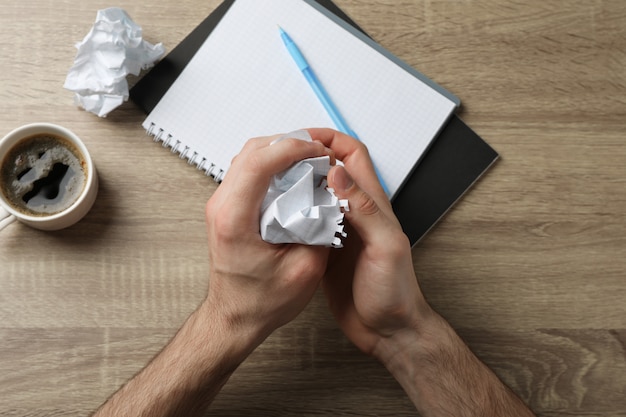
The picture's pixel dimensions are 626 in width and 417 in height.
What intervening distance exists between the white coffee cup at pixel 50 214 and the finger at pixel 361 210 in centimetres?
33

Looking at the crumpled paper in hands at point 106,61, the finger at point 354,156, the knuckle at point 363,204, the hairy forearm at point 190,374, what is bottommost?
the hairy forearm at point 190,374

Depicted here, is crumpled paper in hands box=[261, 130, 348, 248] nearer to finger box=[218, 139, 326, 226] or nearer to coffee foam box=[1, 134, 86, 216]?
finger box=[218, 139, 326, 226]

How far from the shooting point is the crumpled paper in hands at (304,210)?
2.07ft

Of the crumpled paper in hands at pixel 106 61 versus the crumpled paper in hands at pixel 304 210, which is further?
the crumpled paper in hands at pixel 106 61

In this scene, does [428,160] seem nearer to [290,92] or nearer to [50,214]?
[290,92]

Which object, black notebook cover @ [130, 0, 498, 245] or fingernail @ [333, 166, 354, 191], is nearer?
fingernail @ [333, 166, 354, 191]

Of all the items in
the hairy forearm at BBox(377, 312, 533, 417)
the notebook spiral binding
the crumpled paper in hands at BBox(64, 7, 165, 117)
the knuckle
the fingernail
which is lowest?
the hairy forearm at BBox(377, 312, 533, 417)

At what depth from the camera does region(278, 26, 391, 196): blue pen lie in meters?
0.83

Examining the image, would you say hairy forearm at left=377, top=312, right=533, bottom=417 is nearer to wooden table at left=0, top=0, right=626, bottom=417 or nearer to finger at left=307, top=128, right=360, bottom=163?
wooden table at left=0, top=0, right=626, bottom=417

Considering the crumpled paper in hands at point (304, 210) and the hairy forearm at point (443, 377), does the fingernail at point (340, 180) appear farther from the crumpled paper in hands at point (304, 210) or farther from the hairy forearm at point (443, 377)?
the hairy forearm at point (443, 377)

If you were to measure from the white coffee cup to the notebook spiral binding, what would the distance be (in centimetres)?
10

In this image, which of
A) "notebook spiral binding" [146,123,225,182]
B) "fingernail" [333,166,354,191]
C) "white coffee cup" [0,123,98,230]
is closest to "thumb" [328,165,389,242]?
"fingernail" [333,166,354,191]

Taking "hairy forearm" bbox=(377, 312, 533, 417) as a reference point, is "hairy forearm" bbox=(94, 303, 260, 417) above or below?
below

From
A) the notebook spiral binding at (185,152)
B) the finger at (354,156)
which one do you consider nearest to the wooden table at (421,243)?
the notebook spiral binding at (185,152)
